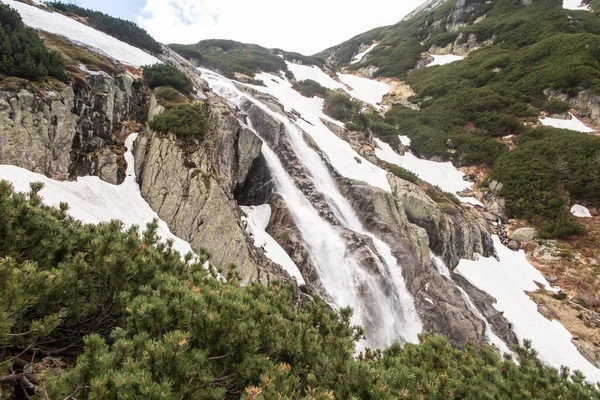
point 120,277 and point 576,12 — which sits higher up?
point 576,12

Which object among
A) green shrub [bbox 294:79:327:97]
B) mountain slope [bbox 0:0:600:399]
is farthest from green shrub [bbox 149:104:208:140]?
green shrub [bbox 294:79:327:97]

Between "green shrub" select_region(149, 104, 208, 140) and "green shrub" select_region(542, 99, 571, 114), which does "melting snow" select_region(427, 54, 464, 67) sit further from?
"green shrub" select_region(149, 104, 208, 140)

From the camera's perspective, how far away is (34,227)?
3.91m

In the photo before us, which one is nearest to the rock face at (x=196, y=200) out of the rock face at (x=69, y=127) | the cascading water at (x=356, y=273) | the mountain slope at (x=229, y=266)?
the mountain slope at (x=229, y=266)

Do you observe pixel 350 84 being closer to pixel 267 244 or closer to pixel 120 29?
pixel 120 29

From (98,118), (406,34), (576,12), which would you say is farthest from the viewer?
(406,34)

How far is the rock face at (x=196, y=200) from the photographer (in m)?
12.8

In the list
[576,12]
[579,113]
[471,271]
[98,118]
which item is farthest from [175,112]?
[576,12]

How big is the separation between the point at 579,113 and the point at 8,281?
55.1 metres

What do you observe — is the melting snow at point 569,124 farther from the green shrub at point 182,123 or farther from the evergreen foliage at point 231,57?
the evergreen foliage at point 231,57

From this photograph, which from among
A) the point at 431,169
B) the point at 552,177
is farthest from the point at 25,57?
the point at 552,177

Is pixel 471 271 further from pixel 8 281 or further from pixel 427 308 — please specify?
pixel 8 281

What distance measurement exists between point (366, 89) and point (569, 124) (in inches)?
1511

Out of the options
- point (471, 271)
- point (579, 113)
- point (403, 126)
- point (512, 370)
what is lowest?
point (471, 271)
